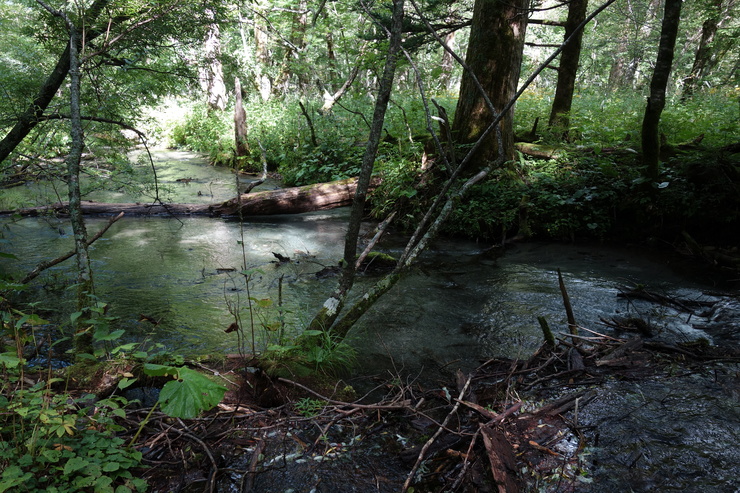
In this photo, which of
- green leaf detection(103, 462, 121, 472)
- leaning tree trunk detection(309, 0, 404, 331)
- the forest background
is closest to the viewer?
green leaf detection(103, 462, 121, 472)

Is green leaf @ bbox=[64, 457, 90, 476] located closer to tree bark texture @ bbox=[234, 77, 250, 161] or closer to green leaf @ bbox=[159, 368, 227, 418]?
green leaf @ bbox=[159, 368, 227, 418]

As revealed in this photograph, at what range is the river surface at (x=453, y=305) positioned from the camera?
7.59 ft

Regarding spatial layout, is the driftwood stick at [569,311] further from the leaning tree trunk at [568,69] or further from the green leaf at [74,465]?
the leaning tree trunk at [568,69]

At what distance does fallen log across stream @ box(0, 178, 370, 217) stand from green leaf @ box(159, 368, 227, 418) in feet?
23.4

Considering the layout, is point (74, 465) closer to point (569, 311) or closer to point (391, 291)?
point (569, 311)

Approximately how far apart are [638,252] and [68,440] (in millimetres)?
7090

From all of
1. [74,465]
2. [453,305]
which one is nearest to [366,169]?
[453,305]

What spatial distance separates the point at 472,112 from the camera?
790 cm

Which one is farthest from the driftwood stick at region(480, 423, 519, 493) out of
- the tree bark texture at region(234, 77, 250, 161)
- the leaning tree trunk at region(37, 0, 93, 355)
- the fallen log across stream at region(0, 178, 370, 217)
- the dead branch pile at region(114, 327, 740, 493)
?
the tree bark texture at region(234, 77, 250, 161)

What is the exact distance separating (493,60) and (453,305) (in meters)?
4.87

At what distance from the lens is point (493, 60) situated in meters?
7.46

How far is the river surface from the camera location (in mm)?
2312

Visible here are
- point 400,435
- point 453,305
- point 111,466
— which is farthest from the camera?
point 453,305

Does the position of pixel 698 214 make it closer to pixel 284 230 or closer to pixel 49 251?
pixel 284 230
